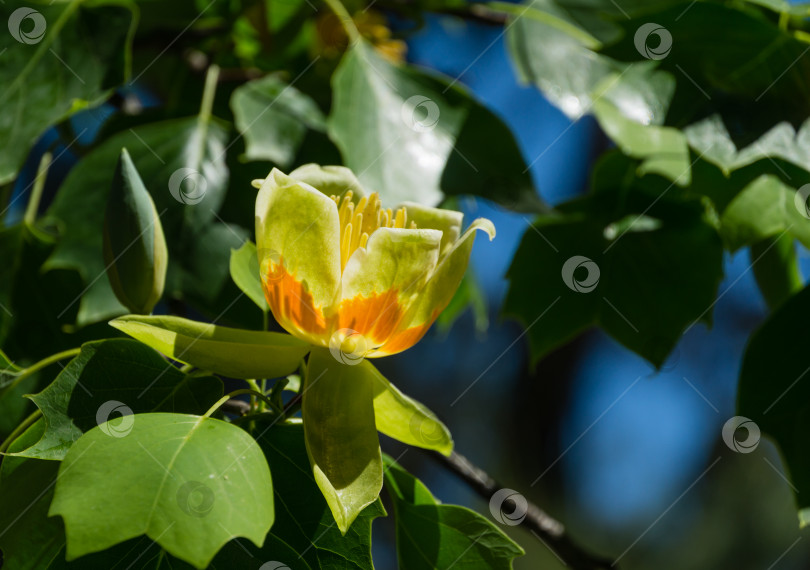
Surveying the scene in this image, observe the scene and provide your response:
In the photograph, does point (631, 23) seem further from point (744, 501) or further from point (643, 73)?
point (744, 501)

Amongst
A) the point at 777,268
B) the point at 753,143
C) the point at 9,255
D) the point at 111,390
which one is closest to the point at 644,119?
the point at 753,143

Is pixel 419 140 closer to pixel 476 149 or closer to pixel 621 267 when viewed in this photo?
pixel 476 149

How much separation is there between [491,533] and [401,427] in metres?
0.14

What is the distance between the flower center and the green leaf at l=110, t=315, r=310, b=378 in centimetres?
10

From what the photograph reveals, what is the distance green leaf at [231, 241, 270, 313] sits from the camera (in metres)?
0.64

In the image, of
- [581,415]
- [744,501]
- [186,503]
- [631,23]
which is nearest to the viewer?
[186,503]

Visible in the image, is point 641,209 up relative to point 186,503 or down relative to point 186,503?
up

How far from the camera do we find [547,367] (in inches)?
122

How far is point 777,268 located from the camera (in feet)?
3.05

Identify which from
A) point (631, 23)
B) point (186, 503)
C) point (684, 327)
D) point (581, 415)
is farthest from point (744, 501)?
point (186, 503)

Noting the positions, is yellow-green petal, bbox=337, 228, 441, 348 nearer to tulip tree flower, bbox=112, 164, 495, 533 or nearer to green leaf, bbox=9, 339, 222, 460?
tulip tree flower, bbox=112, 164, 495, 533

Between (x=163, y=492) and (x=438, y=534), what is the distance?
274 millimetres

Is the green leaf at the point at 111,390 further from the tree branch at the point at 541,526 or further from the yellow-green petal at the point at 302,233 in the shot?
the tree branch at the point at 541,526

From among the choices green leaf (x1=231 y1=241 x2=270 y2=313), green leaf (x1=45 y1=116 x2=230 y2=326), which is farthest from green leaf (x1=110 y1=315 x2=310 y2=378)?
green leaf (x1=45 y1=116 x2=230 y2=326)
